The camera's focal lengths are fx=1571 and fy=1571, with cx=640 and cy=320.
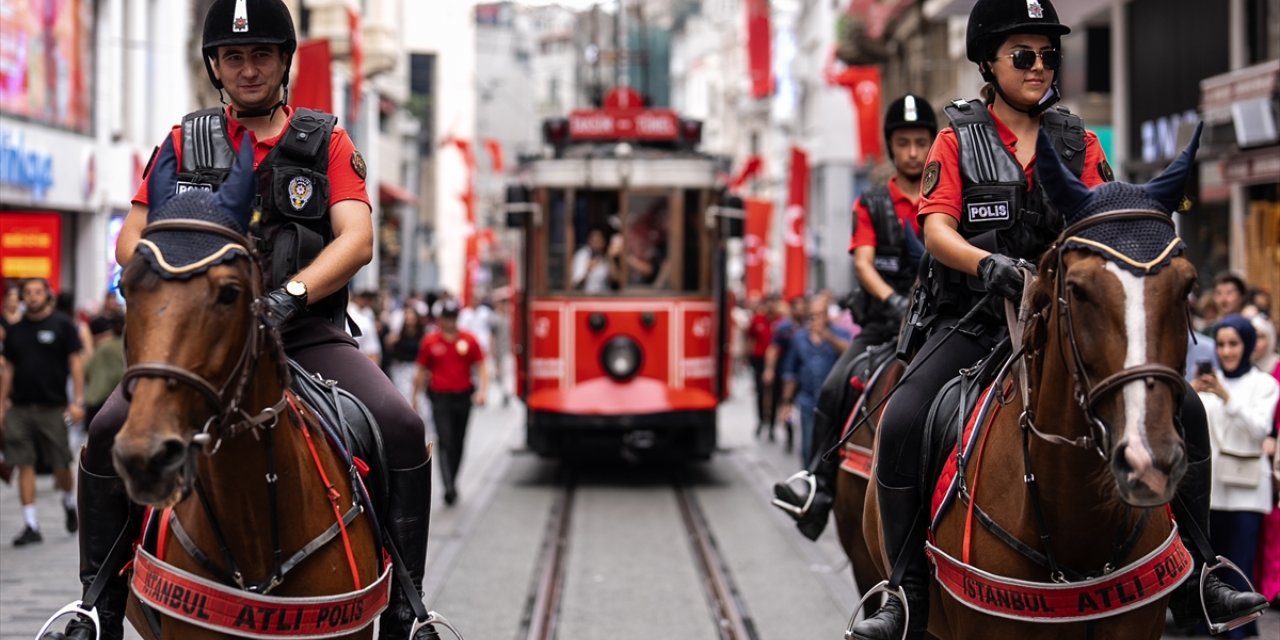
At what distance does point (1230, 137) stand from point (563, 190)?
24.6 feet

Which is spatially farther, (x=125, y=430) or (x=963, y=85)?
(x=963, y=85)

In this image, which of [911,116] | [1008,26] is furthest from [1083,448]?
[911,116]

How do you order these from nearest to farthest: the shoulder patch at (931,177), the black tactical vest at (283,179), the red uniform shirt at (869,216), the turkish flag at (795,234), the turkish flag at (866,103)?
the black tactical vest at (283,179) < the shoulder patch at (931,177) < the red uniform shirt at (869,216) < the turkish flag at (795,234) < the turkish flag at (866,103)

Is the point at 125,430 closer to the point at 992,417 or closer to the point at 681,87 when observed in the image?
the point at 992,417

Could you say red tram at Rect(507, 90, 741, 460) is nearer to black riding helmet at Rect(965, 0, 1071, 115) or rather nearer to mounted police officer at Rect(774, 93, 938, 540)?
mounted police officer at Rect(774, 93, 938, 540)

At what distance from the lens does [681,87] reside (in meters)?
103

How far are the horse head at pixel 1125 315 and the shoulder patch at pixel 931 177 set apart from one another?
1125 millimetres

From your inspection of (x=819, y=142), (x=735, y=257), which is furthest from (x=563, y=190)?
(x=735, y=257)

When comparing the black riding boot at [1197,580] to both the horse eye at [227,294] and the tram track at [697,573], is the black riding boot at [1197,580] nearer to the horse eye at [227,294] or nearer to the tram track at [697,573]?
the horse eye at [227,294]

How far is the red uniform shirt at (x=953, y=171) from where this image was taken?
17.5 ft

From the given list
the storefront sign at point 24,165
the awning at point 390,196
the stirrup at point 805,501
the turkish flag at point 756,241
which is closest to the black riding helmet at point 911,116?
the stirrup at point 805,501

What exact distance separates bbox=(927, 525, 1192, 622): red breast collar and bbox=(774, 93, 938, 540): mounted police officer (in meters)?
3.27

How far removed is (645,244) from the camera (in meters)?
17.1

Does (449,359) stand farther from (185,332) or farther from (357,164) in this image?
(185,332)
